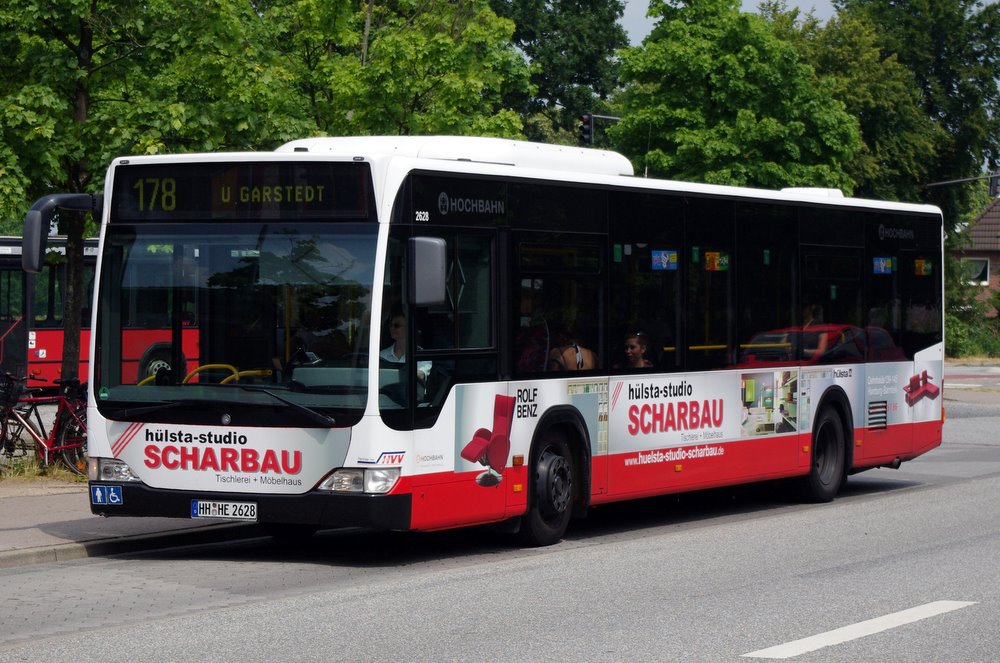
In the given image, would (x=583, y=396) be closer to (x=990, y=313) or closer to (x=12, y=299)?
(x=12, y=299)

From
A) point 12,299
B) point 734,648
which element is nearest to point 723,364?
point 734,648

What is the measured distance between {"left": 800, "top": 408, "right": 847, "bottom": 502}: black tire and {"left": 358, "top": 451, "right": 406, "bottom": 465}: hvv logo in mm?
6430

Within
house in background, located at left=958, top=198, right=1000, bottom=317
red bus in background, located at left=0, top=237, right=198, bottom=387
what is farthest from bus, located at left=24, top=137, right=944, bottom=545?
house in background, located at left=958, top=198, right=1000, bottom=317

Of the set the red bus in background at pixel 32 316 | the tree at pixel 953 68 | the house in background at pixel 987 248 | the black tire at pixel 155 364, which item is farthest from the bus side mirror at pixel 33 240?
the house in background at pixel 987 248

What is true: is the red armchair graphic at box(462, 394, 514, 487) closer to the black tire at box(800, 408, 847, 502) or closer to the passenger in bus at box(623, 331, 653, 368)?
the passenger in bus at box(623, 331, 653, 368)

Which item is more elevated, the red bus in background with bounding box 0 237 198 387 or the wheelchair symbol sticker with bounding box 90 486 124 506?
the red bus in background with bounding box 0 237 198 387

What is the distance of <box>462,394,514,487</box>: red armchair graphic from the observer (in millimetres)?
11336

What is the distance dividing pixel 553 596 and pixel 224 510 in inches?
102

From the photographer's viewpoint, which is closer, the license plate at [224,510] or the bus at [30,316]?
the license plate at [224,510]

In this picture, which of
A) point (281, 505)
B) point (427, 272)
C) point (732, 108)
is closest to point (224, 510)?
point (281, 505)

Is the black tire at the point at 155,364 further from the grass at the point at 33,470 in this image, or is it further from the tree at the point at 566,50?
the tree at the point at 566,50

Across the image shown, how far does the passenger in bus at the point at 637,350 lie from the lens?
13109 mm

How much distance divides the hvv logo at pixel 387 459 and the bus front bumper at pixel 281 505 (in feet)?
0.71

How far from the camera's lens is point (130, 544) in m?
12.0
